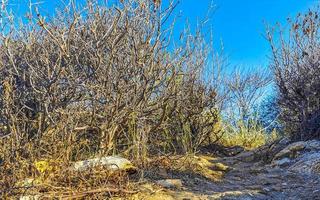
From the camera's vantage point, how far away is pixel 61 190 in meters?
2.96

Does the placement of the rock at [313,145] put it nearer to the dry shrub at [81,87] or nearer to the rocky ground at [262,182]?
the rocky ground at [262,182]

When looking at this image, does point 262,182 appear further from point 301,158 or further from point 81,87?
point 81,87

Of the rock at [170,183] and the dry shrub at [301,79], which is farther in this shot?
the dry shrub at [301,79]

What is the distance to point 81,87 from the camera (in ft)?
13.5

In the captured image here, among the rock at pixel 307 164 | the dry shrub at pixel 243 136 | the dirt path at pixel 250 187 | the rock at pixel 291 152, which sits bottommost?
the dirt path at pixel 250 187

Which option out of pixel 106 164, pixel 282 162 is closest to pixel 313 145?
pixel 282 162

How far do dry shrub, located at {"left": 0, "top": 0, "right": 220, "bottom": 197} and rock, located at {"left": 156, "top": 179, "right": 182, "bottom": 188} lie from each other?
47 cm

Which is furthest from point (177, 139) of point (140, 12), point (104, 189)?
point (104, 189)

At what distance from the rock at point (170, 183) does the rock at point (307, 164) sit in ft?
6.08

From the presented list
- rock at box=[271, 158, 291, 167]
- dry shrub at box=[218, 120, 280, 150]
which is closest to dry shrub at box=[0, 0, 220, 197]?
rock at box=[271, 158, 291, 167]

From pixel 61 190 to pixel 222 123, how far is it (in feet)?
18.9

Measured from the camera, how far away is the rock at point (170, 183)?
361cm

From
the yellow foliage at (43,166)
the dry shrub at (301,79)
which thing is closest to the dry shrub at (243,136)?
the dry shrub at (301,79)

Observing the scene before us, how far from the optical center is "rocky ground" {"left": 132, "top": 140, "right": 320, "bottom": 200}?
348 cm
